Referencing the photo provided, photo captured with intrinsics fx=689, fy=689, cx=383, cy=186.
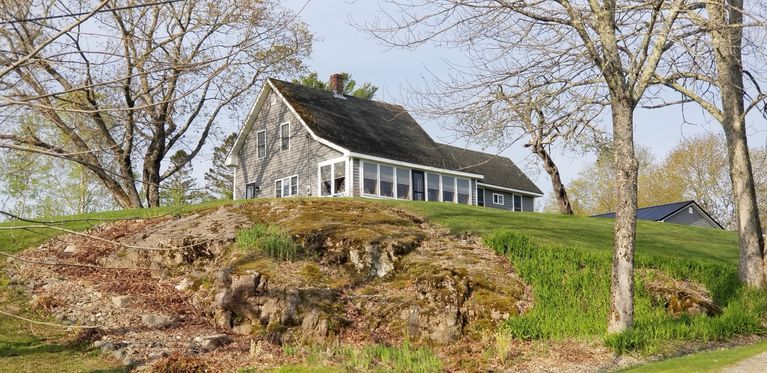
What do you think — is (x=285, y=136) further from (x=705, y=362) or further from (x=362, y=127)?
(x=705, y=362)

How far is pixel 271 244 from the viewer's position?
1391 centimetres

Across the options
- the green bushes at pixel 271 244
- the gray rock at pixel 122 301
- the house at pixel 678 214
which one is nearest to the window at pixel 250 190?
the house at pixel 678 214

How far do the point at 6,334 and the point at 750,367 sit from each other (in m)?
11.2

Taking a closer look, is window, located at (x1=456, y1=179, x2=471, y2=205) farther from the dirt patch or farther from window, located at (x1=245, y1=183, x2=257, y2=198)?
the dirt patch

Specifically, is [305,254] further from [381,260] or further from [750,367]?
[750,367]

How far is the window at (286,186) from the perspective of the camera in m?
30.4

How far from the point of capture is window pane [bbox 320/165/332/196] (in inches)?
1130

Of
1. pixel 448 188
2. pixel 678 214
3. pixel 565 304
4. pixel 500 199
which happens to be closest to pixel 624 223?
pixel 565 304

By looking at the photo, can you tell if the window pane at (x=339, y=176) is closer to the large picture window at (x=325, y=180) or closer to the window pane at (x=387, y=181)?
the large picture window at (x=325, y=180)

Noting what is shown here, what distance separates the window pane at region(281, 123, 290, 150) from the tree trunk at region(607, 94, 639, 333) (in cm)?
2046

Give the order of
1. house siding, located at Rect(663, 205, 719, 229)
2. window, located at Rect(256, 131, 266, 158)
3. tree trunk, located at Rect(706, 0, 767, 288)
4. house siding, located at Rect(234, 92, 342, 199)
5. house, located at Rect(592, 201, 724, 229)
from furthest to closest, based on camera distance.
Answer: house siding, located at Rect(663, 205, 719, 229), house, located at Rect(592, 201, 724, 229), window, located at Rect(256, 131, 266, 158), house siding, located at Rect(234, 92, 342, 199), tree trunk, located at Rect(706, 0, 767, 288)

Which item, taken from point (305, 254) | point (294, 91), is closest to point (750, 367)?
point (305, 254)

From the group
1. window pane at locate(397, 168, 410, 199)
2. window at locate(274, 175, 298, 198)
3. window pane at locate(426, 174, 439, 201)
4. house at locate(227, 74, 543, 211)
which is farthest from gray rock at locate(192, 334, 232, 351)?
window pane at locate(426, 174, 439, 201)

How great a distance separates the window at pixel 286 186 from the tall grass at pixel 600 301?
16400mm
